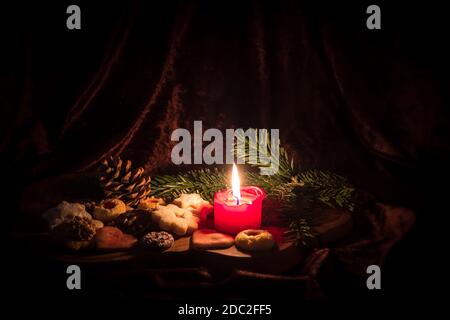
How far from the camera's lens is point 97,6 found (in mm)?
1687

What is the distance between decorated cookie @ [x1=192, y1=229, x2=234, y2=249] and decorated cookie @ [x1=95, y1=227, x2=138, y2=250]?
0.15m

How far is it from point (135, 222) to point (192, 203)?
0.20m

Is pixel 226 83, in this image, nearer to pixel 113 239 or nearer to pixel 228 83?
pixel 228 83

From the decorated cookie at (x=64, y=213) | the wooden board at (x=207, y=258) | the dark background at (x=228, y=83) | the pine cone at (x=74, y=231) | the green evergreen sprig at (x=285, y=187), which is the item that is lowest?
the wooden board at (x=207, y=258)

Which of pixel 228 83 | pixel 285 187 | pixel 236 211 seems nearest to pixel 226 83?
pixel 228 83

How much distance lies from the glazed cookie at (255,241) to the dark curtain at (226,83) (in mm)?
591

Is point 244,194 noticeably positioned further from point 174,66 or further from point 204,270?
point 174,66

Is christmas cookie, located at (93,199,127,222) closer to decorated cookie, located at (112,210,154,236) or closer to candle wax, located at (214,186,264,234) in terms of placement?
decorated cookie, located at (112,210,154,236)

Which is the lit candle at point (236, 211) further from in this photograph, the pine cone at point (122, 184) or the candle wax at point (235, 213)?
the pine cone at point (122, 184)

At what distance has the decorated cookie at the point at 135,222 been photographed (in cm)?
126

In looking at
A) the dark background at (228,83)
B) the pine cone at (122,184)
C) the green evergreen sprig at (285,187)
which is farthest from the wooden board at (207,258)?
the dark background at (228,83)

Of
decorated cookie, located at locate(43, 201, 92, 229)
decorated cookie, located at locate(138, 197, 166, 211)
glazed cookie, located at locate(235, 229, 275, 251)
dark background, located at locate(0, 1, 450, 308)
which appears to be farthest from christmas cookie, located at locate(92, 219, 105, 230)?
dark background, located at locate(0, 1, 450, 308)
